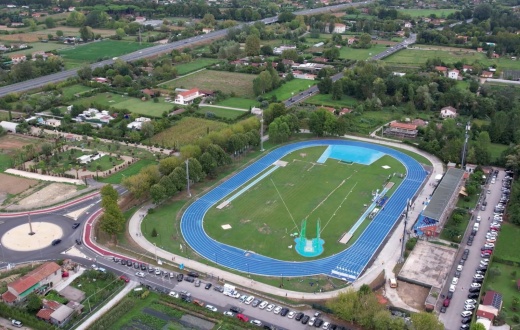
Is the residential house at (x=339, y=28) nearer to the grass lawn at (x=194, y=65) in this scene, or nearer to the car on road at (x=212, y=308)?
the grass lawn at (x=194, y=65)

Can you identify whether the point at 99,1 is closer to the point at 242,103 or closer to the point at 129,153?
the point at 242,103

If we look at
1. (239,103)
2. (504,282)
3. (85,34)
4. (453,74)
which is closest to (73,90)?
(239,103)

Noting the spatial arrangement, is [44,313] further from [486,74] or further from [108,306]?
[486,74]

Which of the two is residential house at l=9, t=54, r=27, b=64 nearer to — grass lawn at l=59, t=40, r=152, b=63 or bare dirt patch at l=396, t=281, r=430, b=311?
grass lawn at l=59, t=40, r=152, b=63

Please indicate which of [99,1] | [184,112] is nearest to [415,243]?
[184,112]

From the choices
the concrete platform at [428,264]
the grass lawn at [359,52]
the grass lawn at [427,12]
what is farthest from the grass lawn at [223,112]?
the grass lawn at [427,12]

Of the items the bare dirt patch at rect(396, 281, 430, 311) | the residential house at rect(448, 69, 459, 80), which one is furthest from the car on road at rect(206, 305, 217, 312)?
the residential house at rect(448, 69, 459, 80)

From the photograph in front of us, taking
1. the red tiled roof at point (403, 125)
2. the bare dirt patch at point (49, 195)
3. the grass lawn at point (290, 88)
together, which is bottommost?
the bare dirt patch at point (49, 195)
